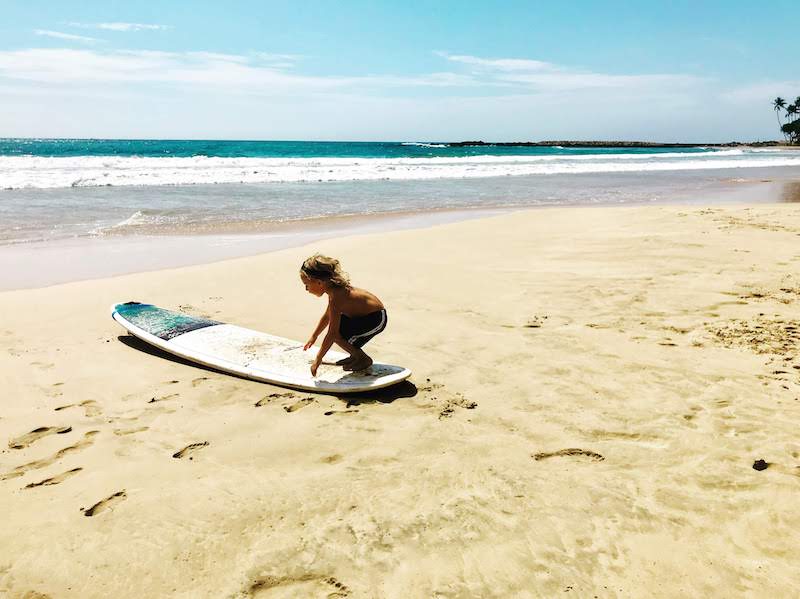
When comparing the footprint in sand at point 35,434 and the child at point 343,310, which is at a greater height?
the child at point 343,310

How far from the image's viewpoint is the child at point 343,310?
3822 mm

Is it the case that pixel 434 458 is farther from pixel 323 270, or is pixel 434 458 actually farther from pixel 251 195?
pixel 251 195

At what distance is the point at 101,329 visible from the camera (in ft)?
17.0

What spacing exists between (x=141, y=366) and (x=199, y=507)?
213cm

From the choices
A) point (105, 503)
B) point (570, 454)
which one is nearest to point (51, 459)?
point (105, 503)

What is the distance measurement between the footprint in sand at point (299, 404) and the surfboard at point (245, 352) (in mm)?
120

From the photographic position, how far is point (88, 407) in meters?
3.61

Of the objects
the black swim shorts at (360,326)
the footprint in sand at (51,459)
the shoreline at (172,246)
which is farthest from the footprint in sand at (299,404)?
the shoreline at (172,246)

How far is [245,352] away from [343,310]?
1.00m

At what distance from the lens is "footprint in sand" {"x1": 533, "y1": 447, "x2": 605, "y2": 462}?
3037 millimetres

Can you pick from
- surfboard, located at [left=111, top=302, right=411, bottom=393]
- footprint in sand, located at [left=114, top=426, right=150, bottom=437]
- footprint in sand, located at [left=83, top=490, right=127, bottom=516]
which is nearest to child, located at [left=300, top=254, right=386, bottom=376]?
surfboard, located at [left=111, top=302, right=411, bottom=393]

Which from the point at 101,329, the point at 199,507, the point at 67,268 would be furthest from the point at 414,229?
the point at 199,507

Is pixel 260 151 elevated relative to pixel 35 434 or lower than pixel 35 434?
elevated

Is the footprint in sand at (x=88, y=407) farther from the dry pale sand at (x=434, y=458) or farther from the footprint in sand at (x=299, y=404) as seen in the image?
the footprint in sand at (x=299, y=404)
